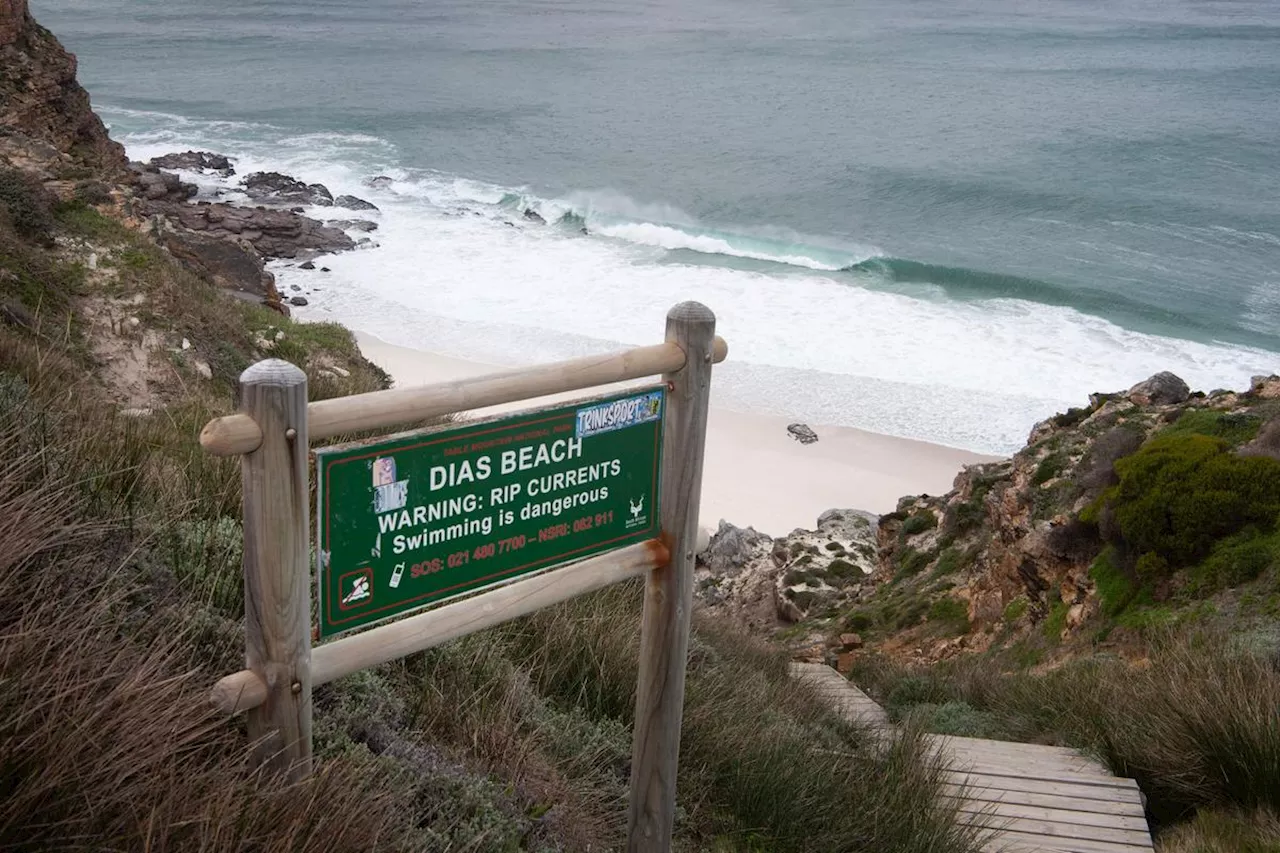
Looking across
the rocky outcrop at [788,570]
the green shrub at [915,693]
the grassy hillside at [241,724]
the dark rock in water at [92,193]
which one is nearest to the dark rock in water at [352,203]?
the dark rock in water at [92,193]

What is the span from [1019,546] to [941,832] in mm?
6584

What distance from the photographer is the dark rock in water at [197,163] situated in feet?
128

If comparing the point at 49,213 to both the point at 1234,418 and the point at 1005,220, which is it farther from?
the point at 1005,220

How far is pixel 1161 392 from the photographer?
37.7 ft

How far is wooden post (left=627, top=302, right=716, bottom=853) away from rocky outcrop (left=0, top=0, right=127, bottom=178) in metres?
16.2

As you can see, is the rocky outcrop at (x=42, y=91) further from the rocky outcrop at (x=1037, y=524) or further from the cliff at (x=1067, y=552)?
the rocky outcrop at (x=1037, y=524)

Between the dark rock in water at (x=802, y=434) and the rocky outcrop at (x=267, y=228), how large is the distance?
15902 millimetres

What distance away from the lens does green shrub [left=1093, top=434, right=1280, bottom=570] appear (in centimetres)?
809

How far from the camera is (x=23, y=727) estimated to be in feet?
6.91

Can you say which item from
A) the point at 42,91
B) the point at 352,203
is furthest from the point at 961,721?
the point at 352,203

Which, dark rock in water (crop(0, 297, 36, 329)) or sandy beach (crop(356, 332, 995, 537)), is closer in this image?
dark rock in water (crop(0, 297, 36, 329))

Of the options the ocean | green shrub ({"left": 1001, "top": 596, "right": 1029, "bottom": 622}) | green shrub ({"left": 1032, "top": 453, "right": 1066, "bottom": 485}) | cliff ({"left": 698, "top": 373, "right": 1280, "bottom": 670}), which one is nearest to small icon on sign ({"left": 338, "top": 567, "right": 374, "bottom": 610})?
cliff ({"left": 698, "top": 373, "right": 1280, "bottom": 670})

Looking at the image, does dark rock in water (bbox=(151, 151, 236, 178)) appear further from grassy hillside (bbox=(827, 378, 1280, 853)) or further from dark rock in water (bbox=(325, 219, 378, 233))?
grassy hillside (bbox=(827, 378, 1280, 853))

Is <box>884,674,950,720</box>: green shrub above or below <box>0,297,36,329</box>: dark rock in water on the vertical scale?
below
